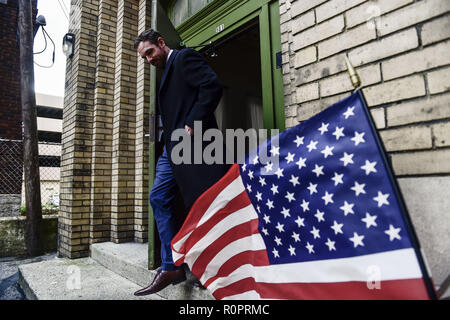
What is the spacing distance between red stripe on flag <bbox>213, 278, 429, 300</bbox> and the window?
10.6ft

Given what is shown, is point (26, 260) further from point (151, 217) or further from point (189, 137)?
point (189, 137)

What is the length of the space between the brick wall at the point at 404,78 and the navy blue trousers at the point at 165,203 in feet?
4.11

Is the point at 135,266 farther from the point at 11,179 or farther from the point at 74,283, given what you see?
the point at 11,179

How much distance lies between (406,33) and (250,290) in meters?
1.48

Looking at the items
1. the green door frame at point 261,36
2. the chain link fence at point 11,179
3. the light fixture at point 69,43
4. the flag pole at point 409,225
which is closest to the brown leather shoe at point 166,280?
the green door frame at point 261,36

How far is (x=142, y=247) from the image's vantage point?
3.57 m

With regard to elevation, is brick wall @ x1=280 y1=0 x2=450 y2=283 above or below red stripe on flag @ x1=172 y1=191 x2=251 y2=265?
above

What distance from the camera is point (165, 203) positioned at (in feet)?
7.35

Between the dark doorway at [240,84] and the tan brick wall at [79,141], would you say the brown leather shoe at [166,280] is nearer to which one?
the tan brick wall at [79,141]

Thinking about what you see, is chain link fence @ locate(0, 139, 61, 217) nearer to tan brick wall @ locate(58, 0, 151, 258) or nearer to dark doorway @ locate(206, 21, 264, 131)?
tan brick wall @ locate(58, 0, 151, 258)

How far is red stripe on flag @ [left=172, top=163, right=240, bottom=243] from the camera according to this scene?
5.12 feet

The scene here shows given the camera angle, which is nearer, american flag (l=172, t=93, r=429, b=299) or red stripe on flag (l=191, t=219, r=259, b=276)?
american flag (l=172, t=93, r=429, b=299)

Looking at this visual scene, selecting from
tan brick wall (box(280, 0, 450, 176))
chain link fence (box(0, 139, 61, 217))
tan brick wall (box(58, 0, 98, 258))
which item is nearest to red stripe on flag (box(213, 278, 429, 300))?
tan brick wall (box(280, 0, 450, 176))

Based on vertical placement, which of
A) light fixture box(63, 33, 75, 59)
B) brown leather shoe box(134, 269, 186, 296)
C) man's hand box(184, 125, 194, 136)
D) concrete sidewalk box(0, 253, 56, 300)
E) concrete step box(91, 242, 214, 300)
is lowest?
concrete sidewalk box(0, 253, 56, 300)
